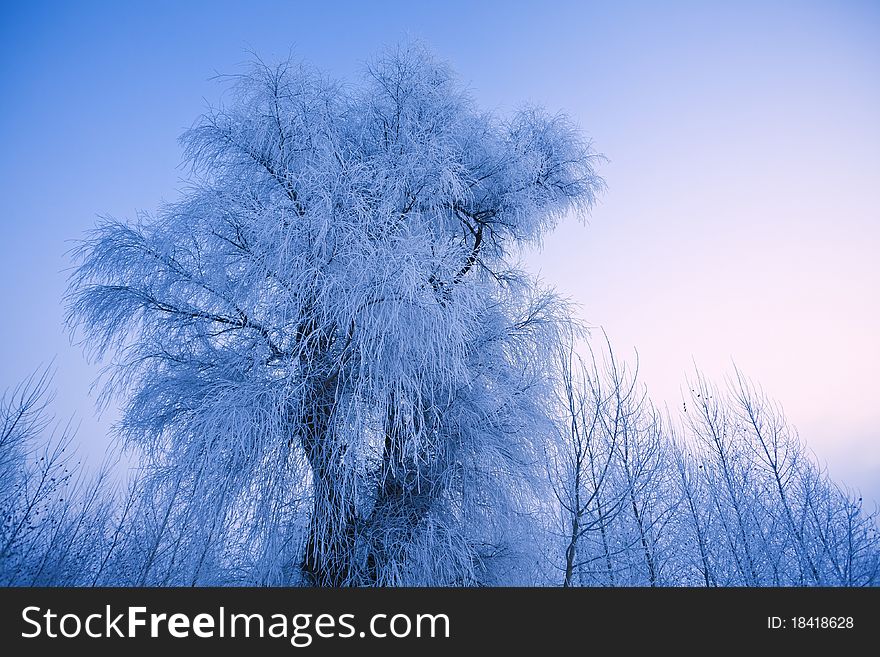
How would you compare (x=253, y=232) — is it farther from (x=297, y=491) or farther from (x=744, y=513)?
(x=744, y=513)

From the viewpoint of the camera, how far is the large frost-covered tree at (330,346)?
14.5 ft

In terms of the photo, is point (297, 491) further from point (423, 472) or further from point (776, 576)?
point (776, 576)

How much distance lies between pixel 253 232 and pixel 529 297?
334 cm

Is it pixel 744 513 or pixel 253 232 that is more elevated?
pixel 253 232

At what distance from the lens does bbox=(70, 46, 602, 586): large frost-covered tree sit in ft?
14.5

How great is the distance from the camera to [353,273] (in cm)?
468

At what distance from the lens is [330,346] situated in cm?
490

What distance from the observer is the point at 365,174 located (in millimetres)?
5500
